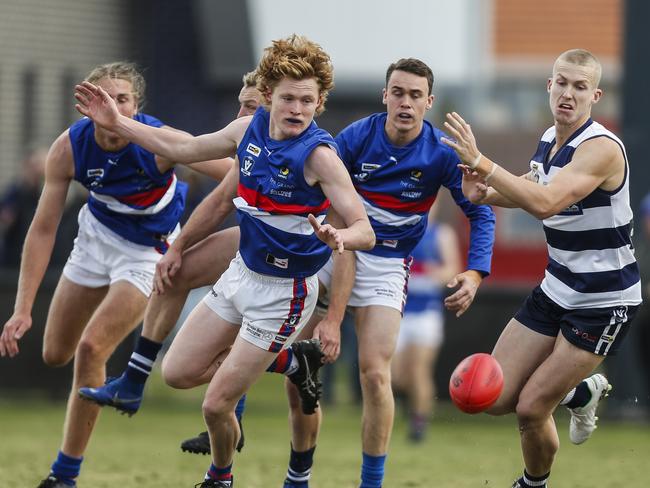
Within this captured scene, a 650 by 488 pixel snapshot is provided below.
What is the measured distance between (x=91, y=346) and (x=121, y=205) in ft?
2.95

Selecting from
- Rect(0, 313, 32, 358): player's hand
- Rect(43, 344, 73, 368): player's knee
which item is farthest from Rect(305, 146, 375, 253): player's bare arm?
Rect(43, 344, 73, 368): player's knee

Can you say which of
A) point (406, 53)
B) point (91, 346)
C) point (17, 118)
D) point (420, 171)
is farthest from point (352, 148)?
point (406, 53)

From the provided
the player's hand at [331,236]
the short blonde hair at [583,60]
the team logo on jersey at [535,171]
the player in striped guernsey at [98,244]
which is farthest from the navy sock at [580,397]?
the player in striped guernsey at [98,244]

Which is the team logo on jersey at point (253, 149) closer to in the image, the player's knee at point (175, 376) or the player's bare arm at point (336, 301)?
the player's bare arm at point (336, 301)

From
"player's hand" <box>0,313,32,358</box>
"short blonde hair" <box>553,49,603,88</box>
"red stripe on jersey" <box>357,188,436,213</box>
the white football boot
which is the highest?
"short blonde hair" <box>553,49,603,88</box>

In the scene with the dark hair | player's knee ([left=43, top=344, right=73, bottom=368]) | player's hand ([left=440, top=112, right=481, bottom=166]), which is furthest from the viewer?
player's knee ([left=43, top=344, right=73, bottom=368])

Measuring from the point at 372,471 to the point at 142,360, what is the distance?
61.5 inches

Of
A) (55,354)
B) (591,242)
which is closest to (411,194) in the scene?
(591,242)

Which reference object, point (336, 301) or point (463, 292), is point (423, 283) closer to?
point (336, 301)

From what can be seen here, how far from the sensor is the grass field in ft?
31.6

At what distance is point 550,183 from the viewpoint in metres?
6.92

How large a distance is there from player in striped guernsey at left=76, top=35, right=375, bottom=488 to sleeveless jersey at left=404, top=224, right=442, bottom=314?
18.1ft

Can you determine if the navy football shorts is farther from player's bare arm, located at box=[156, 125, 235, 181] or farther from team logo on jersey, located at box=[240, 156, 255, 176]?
player's bare arm, located at box=[156, 125, 235, 181]

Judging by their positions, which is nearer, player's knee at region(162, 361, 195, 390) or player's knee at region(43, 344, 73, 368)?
player's knee at region(162, 361, 195, 390)
